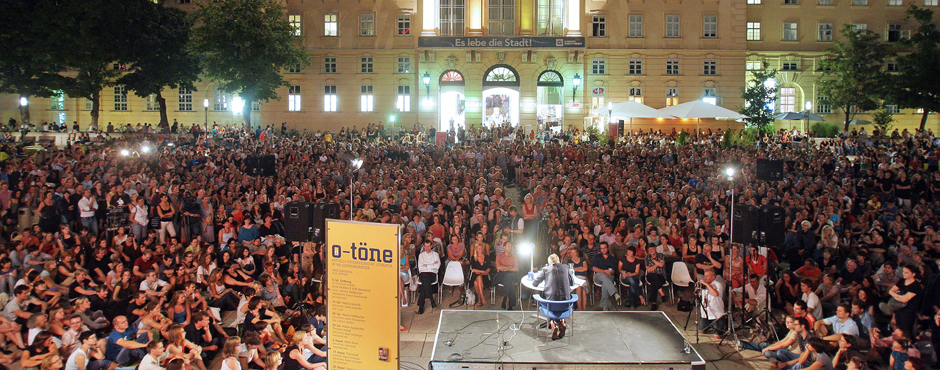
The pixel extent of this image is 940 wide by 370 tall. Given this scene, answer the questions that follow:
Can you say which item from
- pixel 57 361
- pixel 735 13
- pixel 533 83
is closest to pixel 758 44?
pixel 735 13

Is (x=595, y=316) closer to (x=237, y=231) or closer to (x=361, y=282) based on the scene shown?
(x=361, y=282)

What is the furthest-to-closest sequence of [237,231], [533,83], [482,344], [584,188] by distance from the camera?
[533,83], [584,188], [237,231], [482,344]

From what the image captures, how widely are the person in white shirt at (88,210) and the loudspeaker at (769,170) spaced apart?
1825cm

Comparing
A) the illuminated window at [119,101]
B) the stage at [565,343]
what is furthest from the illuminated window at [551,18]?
the stage at [565,343]

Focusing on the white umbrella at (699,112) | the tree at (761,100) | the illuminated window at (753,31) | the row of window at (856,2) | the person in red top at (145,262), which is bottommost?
the person in red top at (145,262)

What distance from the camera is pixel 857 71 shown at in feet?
127

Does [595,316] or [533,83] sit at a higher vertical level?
[533,83]

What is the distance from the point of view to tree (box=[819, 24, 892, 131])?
3838 cm

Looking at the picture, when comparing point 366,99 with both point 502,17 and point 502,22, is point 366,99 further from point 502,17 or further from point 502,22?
point 502,17

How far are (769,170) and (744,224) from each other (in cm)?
1064

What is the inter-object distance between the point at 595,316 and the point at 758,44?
37.0m

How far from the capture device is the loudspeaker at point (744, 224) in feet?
37.2

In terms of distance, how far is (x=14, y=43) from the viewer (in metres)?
32.9

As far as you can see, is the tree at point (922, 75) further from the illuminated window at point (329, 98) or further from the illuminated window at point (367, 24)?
the illuminated window at point (329, 98)
